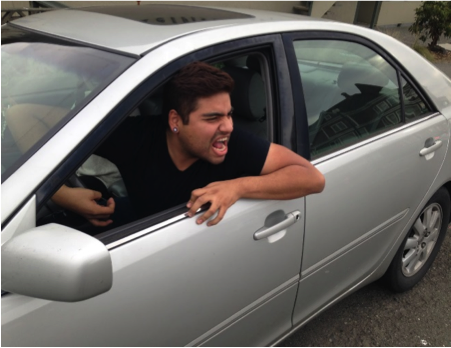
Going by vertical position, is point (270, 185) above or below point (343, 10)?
above

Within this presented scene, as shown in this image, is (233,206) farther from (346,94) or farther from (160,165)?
(346,94)

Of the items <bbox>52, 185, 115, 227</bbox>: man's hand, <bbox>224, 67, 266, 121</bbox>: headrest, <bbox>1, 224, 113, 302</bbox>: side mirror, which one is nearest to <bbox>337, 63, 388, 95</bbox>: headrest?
<bbox>224, 67, 266, 121</bbox>: headrest

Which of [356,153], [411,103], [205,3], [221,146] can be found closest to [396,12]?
[205,3]

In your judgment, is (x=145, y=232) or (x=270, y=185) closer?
(x=145, y=232)

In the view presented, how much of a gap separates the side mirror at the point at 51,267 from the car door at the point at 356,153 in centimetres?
98

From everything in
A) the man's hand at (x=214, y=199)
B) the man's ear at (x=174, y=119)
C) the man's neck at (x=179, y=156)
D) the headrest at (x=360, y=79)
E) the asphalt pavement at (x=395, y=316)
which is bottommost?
the asphalt pavement at (x=395, y=316)

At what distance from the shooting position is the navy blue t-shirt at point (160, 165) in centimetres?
181

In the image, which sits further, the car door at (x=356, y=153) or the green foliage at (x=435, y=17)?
the green foliage at (x=435, y=17)

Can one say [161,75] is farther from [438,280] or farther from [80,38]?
[438,280]

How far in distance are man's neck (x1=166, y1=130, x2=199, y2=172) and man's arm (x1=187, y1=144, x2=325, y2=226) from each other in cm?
17

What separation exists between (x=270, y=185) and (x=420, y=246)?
63.9 inches

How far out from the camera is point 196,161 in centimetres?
186

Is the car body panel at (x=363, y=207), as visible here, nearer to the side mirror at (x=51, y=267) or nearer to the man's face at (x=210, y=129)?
the man's face at (x=210, y=129)

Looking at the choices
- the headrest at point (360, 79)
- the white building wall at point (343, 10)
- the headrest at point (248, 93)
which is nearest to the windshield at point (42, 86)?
the headrest at point (248, 93)
